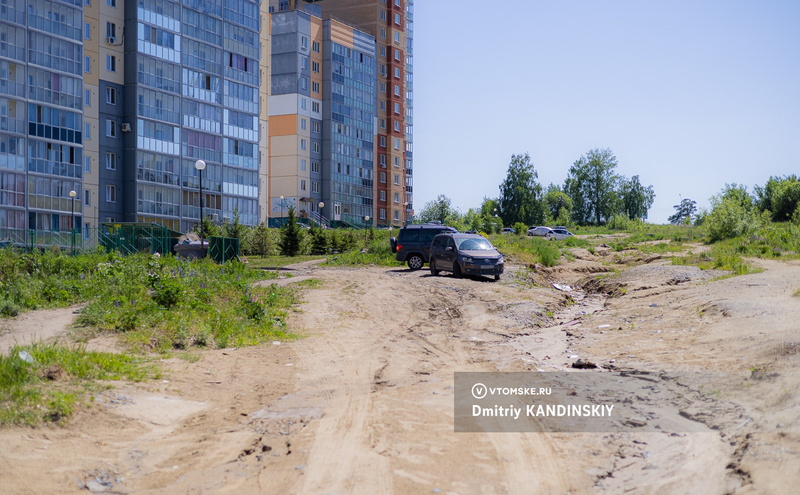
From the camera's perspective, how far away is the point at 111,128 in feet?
178

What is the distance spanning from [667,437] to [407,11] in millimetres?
100617

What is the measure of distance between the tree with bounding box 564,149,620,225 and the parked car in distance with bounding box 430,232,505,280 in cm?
10818

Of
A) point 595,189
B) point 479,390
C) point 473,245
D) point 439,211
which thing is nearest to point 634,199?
point 595,189

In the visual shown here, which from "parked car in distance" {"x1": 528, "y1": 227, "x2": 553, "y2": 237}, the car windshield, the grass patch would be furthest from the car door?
"parked car in distance" {"x1": 528, "y1": 227, "x2": 553, "y2": 237}

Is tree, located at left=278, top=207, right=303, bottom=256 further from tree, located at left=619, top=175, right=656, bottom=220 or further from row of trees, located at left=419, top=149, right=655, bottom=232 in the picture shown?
tree, located at left=619, top=175, right=656, bottom=220

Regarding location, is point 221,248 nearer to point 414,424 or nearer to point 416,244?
point 416,244

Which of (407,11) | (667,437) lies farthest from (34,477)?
(407,11)

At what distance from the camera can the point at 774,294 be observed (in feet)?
50.6

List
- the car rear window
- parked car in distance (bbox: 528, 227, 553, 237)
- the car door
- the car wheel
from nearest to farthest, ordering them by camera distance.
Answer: the car door, the car wheel, the car rear window, parked car in distance (bbox: 528, 227, 553, 237)

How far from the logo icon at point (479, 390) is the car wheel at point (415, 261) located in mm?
21035

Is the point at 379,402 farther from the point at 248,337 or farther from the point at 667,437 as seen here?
the point at 248,337

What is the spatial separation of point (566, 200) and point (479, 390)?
129154 millimetres

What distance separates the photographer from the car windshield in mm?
25359

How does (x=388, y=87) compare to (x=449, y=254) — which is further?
(x=388, y=87)
